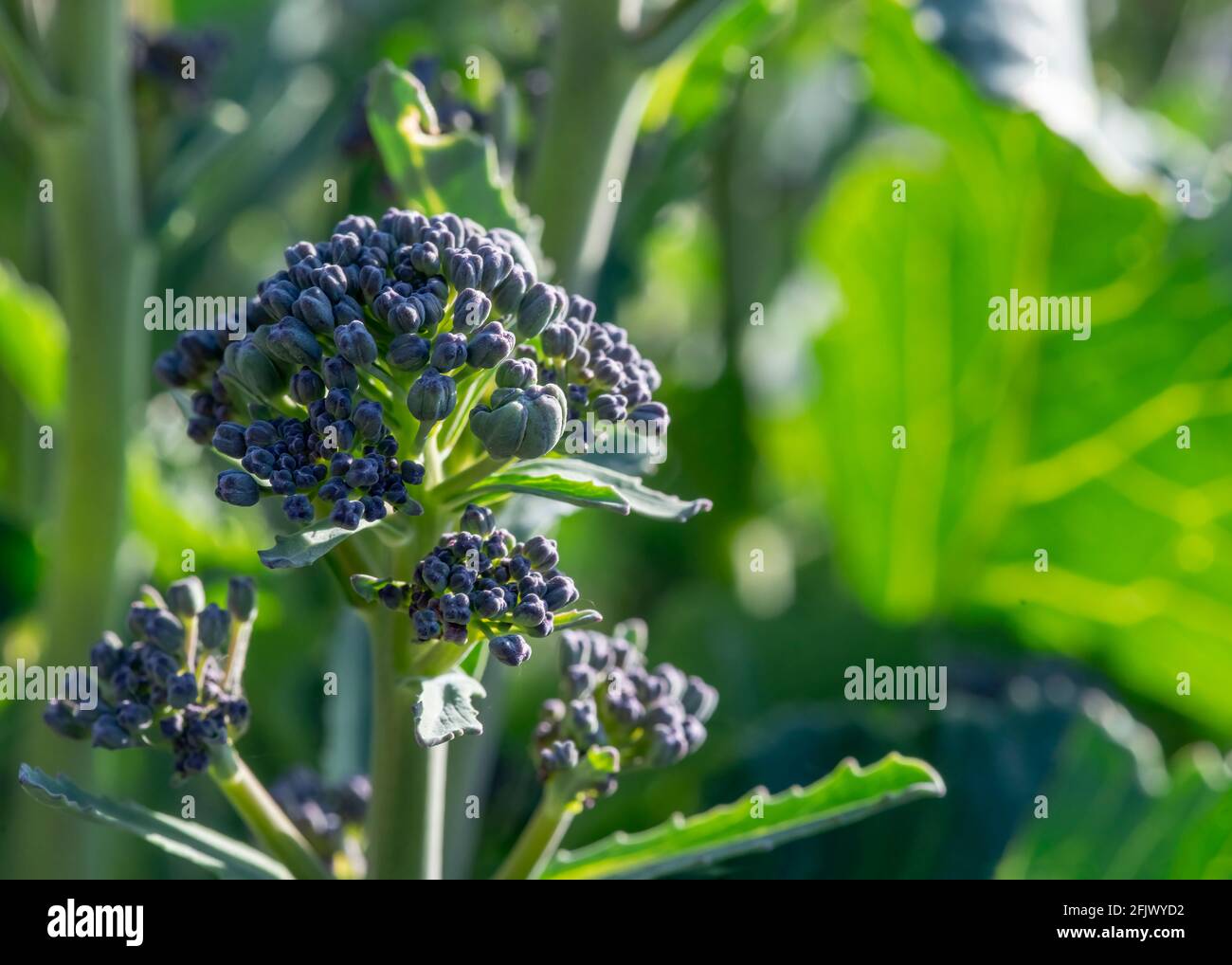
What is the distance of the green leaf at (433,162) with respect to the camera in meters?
0.71

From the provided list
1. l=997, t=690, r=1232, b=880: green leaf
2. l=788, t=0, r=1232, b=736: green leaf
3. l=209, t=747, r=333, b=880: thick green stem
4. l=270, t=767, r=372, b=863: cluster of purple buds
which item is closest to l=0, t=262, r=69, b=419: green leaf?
l=270, t=767, r=372, b=863: cluster of purple buds

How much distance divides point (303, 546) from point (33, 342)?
2.45ft

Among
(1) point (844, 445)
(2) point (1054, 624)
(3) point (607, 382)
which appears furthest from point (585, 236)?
(2) point (1054, 624)

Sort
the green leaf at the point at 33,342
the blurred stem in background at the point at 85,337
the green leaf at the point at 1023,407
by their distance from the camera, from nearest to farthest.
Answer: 1. the blurred stem in background at the point at 85,337
2. the green leaf at the point at 33,342
3. the green leaf at the point at 1023,407

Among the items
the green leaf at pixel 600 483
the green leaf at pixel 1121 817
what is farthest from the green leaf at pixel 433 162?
the green leaf at pixel 1121 817

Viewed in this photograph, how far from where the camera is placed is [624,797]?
1.17 m

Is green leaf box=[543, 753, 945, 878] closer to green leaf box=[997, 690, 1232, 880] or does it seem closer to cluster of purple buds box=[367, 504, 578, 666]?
cluster of purple buds box=[367, 504, 578, 666]

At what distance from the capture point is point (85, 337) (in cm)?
96

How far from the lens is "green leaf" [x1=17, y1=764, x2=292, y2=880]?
0.60 metres

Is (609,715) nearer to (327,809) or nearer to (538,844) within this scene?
(538,844)

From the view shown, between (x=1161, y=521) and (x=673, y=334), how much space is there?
689 millimetres

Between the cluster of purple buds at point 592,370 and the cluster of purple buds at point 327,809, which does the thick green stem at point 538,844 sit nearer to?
the cluster of purple buds at point 327,809

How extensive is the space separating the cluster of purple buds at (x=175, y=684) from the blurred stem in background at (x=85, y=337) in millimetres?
267
